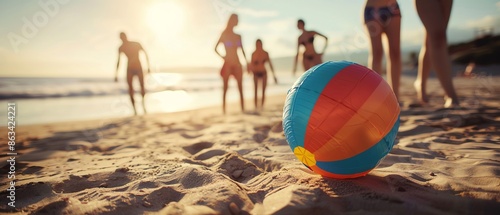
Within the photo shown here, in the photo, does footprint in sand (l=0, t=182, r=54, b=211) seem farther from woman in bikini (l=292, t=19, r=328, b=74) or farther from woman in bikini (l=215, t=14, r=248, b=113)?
woman in bikini (l=292, t=19, r=328, b=74)

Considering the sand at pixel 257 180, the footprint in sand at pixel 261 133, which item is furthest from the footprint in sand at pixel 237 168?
the footprint in sand at pixel 261 133

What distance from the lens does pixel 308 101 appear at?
73.1 inches

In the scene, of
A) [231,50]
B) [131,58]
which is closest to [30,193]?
[231,50]

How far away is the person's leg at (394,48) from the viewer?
167 inches

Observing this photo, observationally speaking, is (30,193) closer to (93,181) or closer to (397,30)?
(93,181)

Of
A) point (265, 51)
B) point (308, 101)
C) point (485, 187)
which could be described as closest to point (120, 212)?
point (308, 101)

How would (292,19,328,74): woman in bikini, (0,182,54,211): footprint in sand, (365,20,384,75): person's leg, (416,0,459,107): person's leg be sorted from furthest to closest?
1. (292,19,328,74): woman in bikini
2. (365,20,384,75): person's leg
3. (416,0,459,107): person's leg
4. (0,182,54,211): footprint in sand

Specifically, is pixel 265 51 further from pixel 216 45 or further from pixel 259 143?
pixel 259 143

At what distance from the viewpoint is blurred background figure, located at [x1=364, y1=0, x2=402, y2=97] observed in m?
4.12

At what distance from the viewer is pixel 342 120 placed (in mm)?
1760

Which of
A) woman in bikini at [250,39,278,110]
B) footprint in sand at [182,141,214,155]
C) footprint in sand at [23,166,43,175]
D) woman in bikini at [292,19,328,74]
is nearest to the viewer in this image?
footprint in sand at [23,166,43,175]

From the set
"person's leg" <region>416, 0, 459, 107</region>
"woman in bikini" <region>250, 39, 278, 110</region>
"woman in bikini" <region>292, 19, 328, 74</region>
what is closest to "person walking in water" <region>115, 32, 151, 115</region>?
"woman in bikini" <region>250, 39, 278, 110</region>

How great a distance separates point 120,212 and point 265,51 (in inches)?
291

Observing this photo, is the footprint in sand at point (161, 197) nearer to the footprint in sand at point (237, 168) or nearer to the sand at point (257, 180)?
the sand at point (257, 180)
